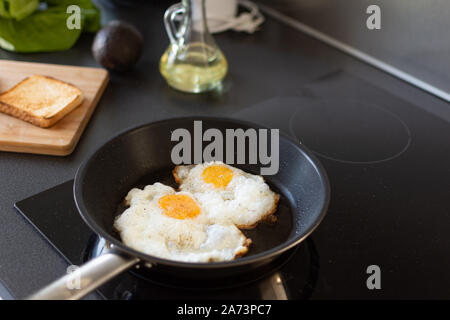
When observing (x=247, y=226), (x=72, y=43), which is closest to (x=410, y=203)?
(x=247, y=226)

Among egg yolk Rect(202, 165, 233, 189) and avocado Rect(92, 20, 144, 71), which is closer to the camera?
egg yolk Rect(202, 165, 233, 189)

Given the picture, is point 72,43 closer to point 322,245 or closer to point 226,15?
point 226,15

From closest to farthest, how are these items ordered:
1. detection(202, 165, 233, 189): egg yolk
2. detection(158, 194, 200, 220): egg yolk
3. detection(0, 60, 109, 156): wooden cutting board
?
detection(158, 194, 200, 220): egg yolk, detection(202, 165, 233, 189): egg yolk, detection(0, 60, 109, 156): wooden cutting board

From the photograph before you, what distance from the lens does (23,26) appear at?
1.66 metres

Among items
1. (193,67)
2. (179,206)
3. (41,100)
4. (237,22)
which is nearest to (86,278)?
(179,206)

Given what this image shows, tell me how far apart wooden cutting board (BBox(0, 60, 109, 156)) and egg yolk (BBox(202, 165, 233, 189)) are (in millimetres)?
403

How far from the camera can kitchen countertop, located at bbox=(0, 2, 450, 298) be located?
3.10 feet

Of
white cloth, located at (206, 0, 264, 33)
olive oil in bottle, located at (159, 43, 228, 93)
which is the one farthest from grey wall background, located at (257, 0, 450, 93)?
olive oil in bottle, located at (159, 43, 228, 93)

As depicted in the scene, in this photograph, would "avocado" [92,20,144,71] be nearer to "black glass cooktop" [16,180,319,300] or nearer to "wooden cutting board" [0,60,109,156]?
"wooden cutting board" [0,60,109,156]

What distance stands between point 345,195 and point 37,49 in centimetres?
118

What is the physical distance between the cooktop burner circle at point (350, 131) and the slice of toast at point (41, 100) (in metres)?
0.64

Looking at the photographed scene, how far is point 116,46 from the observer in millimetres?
1523

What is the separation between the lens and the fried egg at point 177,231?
0.89 meters

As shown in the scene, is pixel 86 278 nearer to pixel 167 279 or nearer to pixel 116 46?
pixel 167 279
